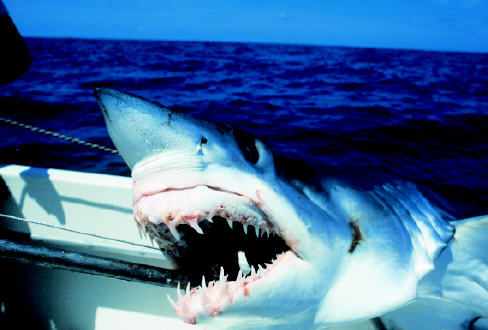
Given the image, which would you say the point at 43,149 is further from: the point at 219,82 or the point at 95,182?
the point at 219,82

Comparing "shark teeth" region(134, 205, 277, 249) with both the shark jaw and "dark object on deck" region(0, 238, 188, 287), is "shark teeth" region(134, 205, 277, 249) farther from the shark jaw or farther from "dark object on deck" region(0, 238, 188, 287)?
"dark object on deck" region(0, 238, 188, 287)

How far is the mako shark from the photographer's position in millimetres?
1000

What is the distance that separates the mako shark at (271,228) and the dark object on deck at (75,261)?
0.16 meters

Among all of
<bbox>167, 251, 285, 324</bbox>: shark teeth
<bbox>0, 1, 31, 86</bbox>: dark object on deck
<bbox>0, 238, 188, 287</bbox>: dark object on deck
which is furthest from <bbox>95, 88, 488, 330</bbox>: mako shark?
<bbox>0, 1, 31, 86</bbox>: dark object on deck

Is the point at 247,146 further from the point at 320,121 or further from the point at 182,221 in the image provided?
the point at 320,121

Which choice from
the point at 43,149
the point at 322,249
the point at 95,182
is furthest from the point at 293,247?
the point at 43,149

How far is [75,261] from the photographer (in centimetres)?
142

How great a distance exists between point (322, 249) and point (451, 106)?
31.4 ft

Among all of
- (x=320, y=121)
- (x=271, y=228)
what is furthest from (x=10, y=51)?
(x=320, y=121)

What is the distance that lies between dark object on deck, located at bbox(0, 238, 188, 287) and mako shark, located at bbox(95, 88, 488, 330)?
16 cm

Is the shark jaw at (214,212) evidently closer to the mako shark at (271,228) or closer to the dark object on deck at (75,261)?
the mako shark at (271,228)

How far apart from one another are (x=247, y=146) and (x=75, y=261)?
824mm

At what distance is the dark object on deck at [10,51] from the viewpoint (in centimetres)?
201

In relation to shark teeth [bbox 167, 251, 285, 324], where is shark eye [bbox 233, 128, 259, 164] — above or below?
above
